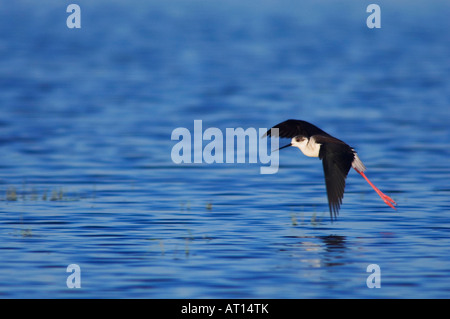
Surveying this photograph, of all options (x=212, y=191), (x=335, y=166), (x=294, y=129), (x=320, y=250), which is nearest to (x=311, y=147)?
(x=294, y=129)

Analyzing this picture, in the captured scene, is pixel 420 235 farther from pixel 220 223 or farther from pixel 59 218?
pixel 59 218

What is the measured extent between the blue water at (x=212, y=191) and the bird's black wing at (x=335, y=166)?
0.48 metres

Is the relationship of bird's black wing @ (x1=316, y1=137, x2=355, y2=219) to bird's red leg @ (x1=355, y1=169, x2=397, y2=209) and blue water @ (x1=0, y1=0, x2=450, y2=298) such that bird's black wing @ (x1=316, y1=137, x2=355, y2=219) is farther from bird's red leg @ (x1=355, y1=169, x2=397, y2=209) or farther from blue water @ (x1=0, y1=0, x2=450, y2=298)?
bird's red leg @ (x1=355, y1=169, x2=397, y2=209)

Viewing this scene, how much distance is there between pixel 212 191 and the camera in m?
15.5

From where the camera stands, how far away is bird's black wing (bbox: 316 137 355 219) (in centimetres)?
1215

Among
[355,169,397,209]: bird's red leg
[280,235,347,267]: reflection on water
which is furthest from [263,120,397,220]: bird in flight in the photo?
[280,235,347,267]: reflection on water

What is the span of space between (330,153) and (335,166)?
254 mm

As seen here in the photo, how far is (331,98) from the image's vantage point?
2894cm

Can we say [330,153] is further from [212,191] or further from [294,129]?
[212,191]
